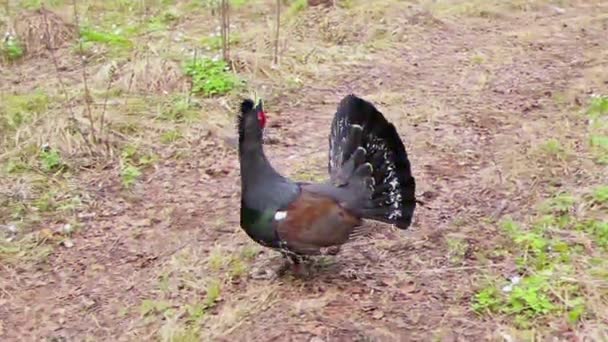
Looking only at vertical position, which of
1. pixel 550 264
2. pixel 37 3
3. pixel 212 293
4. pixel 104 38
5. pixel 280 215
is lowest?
pixel 212 293

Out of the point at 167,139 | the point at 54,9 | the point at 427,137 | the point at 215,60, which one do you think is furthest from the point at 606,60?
the point at 54,9

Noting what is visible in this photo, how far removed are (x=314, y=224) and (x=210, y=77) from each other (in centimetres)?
350

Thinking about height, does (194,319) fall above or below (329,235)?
below

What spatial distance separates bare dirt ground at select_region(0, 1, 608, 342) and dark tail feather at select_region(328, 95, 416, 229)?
38 centimetres

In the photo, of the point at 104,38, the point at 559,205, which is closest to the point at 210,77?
the point at 104,38

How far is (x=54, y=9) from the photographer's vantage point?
886 cm

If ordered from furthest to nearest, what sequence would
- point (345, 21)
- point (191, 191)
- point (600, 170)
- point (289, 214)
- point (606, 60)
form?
1. point (345, 21)
2. point (606, 60)
3. point (191, 191)
4. point (600, 170)
5. point (289, 214)

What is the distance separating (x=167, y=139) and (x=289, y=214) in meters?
2.55

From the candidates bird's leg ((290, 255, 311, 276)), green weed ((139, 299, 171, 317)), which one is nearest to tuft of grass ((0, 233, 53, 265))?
green weed ((139, 299, 171, 317))

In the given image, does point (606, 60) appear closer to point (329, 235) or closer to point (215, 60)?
point (215, 60)

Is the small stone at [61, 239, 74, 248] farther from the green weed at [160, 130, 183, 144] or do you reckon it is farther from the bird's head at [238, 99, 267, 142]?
the bird's head at [238, 99, 267, 142]

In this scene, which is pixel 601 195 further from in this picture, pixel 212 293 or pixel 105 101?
pixel 105 101

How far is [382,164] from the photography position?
414cm

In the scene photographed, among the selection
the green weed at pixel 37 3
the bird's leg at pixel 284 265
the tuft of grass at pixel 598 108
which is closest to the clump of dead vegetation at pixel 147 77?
the green weed at pixel 37 3
